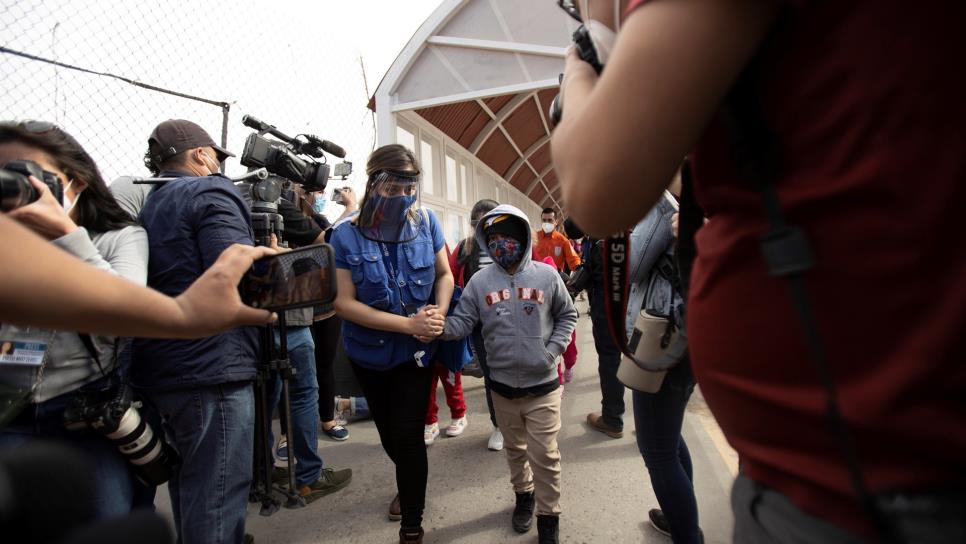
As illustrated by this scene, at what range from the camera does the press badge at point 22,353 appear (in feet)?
4.66

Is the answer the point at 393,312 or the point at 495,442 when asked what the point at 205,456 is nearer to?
the point at 393,312

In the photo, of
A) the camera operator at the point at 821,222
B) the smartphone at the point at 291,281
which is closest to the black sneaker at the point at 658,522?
the camera operator at the point at 821,222

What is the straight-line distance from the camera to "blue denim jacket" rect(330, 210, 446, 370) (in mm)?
2506

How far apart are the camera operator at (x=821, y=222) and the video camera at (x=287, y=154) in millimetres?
2230

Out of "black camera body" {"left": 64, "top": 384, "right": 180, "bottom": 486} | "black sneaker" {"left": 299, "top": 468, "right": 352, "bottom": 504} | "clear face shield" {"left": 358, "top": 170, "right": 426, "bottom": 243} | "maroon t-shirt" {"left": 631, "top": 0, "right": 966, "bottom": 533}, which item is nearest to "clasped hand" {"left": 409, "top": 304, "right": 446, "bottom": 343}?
"clear face shield" {"left": 358, "top": 170, "right": 426, "bottom": 243}

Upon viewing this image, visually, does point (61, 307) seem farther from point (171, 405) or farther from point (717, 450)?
point (717, 450)

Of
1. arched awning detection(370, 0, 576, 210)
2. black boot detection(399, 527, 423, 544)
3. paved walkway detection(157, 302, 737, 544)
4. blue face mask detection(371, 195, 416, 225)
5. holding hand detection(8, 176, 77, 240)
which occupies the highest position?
arched awning detection(370, 0, 576, 210)

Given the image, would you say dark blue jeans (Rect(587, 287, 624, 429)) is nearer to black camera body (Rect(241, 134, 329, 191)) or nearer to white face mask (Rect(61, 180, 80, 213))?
black camera body (Rect(241, 134, 329, 191))

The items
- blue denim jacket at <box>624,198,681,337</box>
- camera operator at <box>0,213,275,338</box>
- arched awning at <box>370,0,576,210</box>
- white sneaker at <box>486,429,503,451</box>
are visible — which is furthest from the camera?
arched awning at <box>370,0,576,210</box>

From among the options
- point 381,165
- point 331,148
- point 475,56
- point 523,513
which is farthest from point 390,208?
point 475,56

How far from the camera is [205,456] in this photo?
1883mm

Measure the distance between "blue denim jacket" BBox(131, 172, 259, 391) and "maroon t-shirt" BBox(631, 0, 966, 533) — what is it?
1855 millimetres

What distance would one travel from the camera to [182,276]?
1849mm

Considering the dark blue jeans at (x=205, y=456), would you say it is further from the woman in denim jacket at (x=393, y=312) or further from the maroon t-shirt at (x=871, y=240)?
the maroon t-shirt at (x=871, y=240)
